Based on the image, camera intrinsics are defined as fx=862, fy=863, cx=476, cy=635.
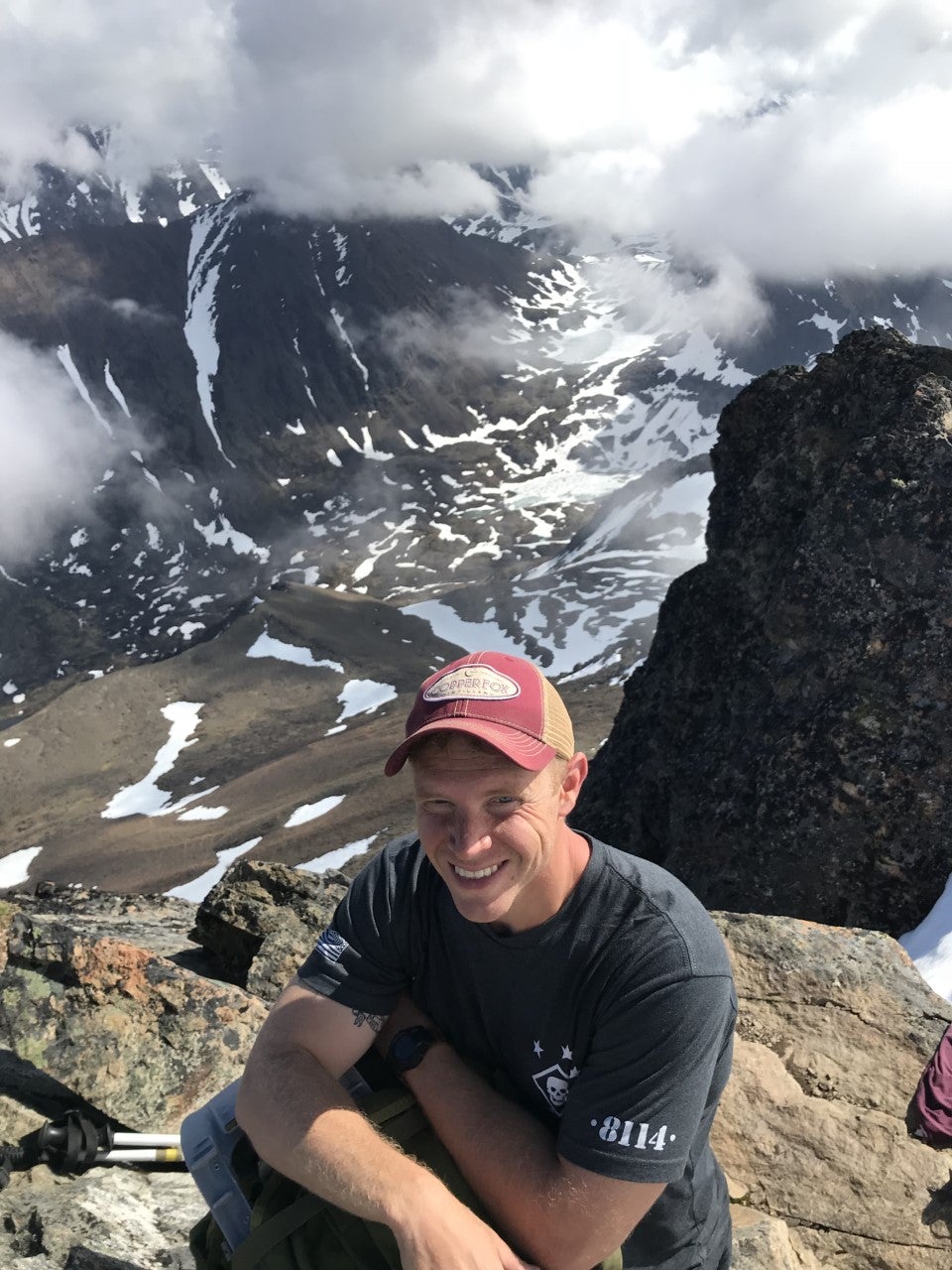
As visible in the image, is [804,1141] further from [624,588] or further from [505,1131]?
[624,588]

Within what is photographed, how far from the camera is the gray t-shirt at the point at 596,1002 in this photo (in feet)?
10.5

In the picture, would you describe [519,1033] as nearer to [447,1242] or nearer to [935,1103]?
[447,1242]

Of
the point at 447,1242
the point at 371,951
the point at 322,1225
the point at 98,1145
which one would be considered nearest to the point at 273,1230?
the point at 322,1225

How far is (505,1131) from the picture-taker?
3465 mm

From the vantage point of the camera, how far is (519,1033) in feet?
12.0

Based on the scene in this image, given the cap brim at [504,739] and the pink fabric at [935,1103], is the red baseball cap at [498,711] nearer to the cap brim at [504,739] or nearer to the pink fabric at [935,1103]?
the cap brim at [504,739]

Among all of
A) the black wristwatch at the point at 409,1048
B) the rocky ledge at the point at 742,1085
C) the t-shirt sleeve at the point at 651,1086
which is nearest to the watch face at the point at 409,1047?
the black wristwatch at the point at 409,1048

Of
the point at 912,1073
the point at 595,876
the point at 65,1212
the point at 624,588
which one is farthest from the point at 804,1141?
the point at 624,588

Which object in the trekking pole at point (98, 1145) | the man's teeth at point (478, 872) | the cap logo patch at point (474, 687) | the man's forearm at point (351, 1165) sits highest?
the cap logo patch at point (474, 687)

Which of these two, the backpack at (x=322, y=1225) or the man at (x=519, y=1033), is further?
the backpack at (x=322, y=1225)

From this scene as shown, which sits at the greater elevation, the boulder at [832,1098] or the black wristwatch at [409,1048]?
the black wristwatch at [409,1048]

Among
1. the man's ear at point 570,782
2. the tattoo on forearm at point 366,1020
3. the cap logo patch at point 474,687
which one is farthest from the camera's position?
the tattoo on forearm at point 366,1020

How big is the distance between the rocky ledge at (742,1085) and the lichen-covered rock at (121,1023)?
13mm

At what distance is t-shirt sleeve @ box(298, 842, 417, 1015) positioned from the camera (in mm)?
3955
